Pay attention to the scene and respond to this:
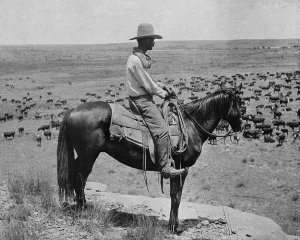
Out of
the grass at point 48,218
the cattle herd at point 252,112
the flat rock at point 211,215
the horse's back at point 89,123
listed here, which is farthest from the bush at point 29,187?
the cattle herd at point 252,112

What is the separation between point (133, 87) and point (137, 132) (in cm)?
69

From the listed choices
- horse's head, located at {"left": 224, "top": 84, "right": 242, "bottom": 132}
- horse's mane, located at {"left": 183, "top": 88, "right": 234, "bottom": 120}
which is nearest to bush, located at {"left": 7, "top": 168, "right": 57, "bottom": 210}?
horse's mane, located at {"left": 183, "top": 88, "right": 234, "bottom": 120}

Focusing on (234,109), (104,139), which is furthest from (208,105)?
(104,139)

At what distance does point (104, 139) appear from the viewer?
532cm

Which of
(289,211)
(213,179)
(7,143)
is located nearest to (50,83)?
(7,143)

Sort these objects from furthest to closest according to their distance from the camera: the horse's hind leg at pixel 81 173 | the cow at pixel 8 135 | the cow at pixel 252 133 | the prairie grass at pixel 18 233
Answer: the cow at pixel 8 135 → the cow at pixel 252 133 → the horse's hind leg at pixel 81 173 → the prairie grass at pixel 18 233

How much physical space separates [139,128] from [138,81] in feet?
2.37

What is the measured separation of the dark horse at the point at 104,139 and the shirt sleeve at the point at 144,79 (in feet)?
2.18

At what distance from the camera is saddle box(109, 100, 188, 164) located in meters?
5.30

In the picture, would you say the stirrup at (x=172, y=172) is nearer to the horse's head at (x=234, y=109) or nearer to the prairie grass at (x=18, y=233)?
the horse's head at (x=234, y=109)

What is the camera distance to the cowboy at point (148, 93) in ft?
17.1

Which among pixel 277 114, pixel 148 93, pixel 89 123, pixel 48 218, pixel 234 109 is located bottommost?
pixel 277 114

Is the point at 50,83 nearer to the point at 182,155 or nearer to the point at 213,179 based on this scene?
the point at 213,179

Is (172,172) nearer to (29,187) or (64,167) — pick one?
(64,167)
